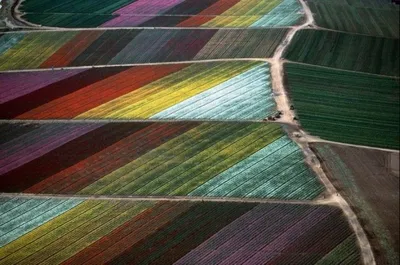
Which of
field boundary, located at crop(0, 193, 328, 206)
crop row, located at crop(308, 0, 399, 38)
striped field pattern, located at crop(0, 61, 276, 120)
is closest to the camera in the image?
field boundary, located at crop(0, 193, 328, 206)

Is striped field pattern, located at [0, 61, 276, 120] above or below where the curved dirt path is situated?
above

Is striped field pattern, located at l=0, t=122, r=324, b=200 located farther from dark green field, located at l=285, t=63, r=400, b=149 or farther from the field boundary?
dark green field, located at l=285, t=63, r=400, b=149

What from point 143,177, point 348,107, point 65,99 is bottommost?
point 348,107

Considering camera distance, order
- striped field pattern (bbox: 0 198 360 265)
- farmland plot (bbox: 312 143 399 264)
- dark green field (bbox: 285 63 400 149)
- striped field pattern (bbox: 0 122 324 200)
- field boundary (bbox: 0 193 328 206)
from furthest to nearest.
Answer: dark green field (bbox: 285 63 400 149) → striped field pattern (bbox: 0 122 324 200) → field boundary (bbox: 0 193 328 206) → farmland plot (bbox: 312 143 399 264) → striped field pattern (bbox: 0 198 360 265)

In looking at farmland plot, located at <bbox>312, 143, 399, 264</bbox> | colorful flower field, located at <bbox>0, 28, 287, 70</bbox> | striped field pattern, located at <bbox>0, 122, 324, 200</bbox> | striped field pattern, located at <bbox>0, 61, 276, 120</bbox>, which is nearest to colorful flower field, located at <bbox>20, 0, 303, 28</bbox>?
colorful flower field, located at <bbox>0, 28, 287, 70</bbox>

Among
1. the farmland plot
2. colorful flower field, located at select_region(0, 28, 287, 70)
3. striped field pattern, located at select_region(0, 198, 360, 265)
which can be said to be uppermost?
colorful flower field, located at select_region(0, 28, 287, 70)

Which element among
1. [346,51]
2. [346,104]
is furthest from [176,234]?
[346,51]

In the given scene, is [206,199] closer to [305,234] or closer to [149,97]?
[305,234]

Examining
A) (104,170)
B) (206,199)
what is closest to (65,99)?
(104,170)
